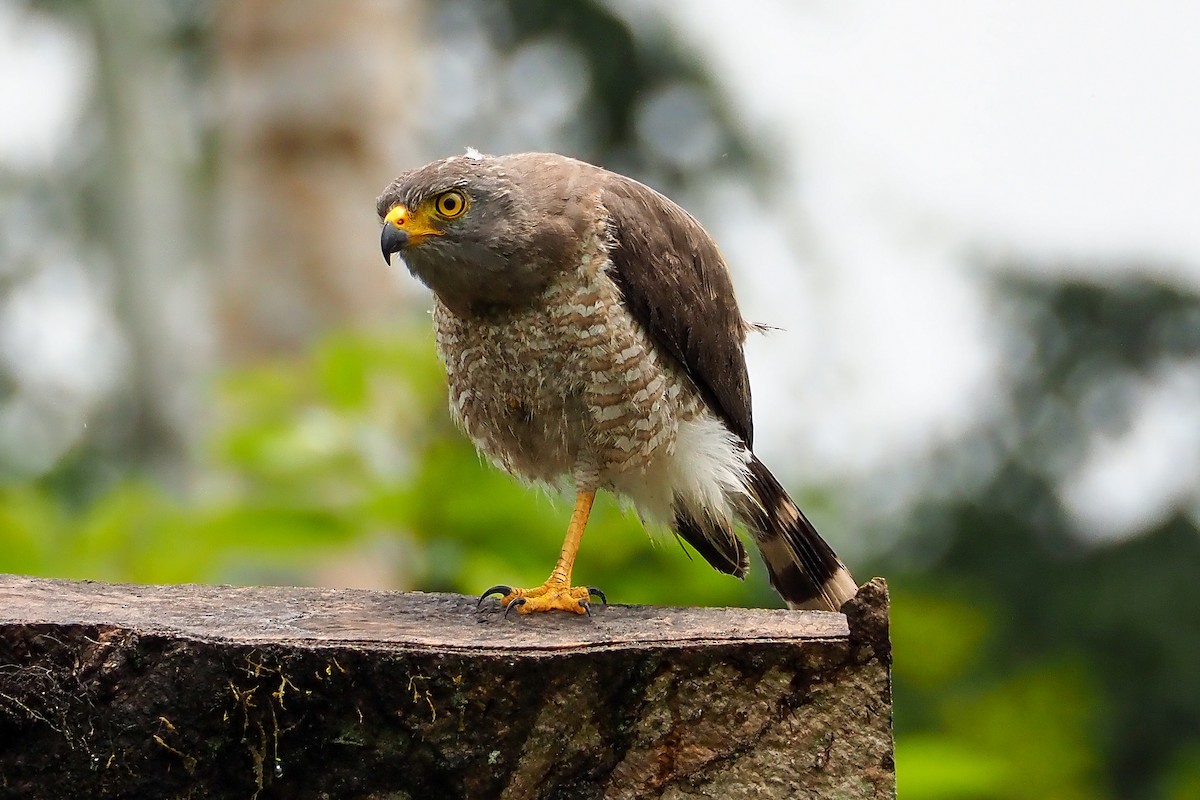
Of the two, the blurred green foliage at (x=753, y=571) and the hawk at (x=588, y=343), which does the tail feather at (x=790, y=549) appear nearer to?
the hawk at (x=588, y=343)

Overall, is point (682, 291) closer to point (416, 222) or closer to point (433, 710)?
point (416, 222)

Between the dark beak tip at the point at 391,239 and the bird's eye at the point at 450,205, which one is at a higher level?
the bird's eye at the point at 450,205

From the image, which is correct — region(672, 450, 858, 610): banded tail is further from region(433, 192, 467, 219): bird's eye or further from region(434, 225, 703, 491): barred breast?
region(433, 192, 467, 219): bird's eye

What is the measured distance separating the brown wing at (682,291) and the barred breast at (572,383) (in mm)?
50

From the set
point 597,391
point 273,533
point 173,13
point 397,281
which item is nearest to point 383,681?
point 597,391

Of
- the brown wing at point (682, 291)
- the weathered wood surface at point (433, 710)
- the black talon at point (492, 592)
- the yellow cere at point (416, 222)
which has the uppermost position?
the brown wing at point (682, 291)

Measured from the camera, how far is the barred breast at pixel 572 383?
3543mm

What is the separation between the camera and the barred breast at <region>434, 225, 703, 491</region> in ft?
11.6

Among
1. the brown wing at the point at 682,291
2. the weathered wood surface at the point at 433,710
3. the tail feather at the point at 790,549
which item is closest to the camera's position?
the weathered wood surface at the point at 433,710

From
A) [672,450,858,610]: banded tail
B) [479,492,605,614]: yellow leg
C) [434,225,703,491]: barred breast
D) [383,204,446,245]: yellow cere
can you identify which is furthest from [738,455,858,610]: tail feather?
[383,204,446,245]: yellow cere

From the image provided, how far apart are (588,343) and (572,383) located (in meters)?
0.11

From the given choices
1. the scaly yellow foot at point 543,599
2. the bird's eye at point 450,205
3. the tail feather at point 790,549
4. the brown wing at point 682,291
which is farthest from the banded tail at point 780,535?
the bird's eye at point 450,205

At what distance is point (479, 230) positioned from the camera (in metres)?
3.49

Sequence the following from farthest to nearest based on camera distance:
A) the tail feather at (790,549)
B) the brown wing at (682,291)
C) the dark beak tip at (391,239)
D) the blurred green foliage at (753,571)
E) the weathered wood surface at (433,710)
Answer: the blurred green foliage at (753,571)
the tail feather at (790,549)
the brown wing at (682,291)
the dark beak tip at (391,239)
the weathered wood surface at (433,710)
